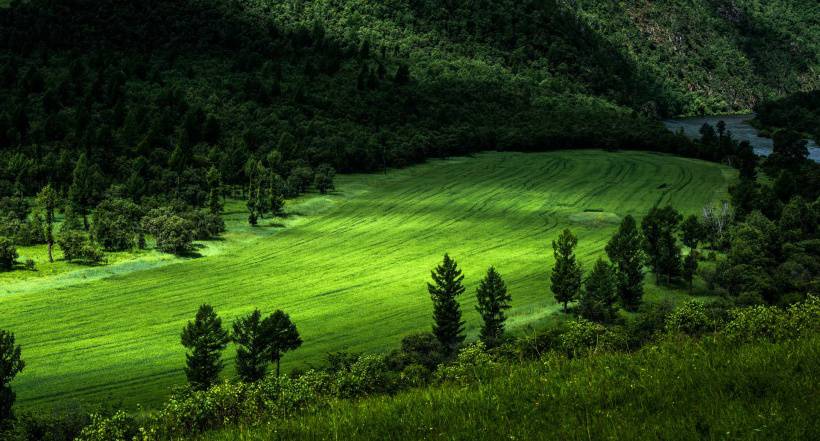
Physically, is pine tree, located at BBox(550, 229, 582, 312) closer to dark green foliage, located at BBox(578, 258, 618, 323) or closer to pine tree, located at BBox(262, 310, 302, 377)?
dark green foliage, located at BBox(578, 258, 618, 323)

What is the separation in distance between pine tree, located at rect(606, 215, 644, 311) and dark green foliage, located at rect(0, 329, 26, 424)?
96.8 m

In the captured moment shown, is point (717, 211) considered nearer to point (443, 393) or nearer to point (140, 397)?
point (140, 397)

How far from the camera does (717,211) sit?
6969 inches

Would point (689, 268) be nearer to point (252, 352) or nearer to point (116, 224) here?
point (252, 352)

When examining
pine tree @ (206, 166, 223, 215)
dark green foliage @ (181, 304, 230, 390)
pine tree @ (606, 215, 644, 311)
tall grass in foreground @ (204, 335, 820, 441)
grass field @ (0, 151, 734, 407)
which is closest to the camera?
tall grass in foreground @ (204, 335, 820, 441)

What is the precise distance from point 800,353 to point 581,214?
183m

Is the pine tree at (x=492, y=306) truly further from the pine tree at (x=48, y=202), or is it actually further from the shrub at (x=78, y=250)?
the pine tree at (x=48, y=202)

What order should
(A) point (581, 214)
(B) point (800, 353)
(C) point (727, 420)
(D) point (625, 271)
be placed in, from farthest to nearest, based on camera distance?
(A) point (581, 214) → (D) point (625, 271) → (B) point (800, 353) → (C) point (727, 420)

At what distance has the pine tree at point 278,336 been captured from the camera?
102125 mm

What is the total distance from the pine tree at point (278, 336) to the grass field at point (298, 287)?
98.7 inches

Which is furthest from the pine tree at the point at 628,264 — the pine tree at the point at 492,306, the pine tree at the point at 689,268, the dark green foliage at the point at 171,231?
the dark green foliage at the point at 171,231

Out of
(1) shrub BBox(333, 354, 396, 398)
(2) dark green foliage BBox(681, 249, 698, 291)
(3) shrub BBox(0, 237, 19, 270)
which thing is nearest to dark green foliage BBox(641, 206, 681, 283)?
(2) dark green foliage BBox(681, 249, 698, 291)

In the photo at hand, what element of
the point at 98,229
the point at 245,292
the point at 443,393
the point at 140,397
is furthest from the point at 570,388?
the point at 98,229

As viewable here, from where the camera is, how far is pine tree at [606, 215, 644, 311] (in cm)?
13138
